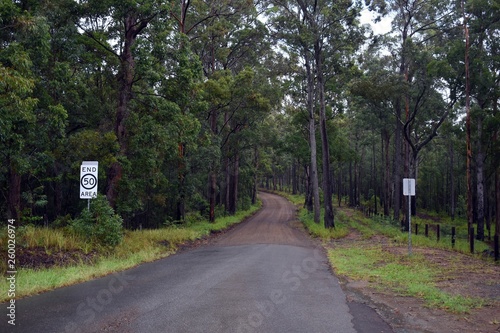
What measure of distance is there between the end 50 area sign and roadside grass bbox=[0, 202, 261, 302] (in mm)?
1449

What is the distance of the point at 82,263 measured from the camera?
11.8 metres

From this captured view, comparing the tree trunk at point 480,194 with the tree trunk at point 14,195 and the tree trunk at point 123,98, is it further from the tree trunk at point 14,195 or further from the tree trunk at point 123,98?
the tree trunk at point 14,195

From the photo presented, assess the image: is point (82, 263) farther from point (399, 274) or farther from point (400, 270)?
point (400, 270)

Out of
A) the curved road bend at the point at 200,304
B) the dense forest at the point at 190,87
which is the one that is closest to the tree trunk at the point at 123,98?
the dense forest at the point at 190,87

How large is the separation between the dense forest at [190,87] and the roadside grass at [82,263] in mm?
2599

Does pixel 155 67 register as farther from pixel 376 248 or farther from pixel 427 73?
pixel 427 73

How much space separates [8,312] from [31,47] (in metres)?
11.3

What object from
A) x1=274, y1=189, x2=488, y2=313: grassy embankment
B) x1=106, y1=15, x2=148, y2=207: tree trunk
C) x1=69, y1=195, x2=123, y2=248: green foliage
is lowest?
x1=274, y1=189, x2=488, y2=313: grassy embankment

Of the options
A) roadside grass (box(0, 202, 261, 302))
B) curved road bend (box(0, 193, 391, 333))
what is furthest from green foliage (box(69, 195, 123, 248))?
curved road bend (box(0, 193, 391, 333))

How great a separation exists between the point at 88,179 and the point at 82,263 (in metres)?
2.87

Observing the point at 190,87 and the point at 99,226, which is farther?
the point at 190,87

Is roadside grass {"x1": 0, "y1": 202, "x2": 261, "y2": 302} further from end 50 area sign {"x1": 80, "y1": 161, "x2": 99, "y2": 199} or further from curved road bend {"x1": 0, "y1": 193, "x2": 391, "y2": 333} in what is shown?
end 50 area sign {"x1": 80, "y1": 161, "x2": 99, "y2": 199}

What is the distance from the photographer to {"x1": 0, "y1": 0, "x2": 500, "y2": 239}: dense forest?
53.8 feet

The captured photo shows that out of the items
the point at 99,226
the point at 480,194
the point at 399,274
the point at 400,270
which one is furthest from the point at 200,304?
the point at 480,194
